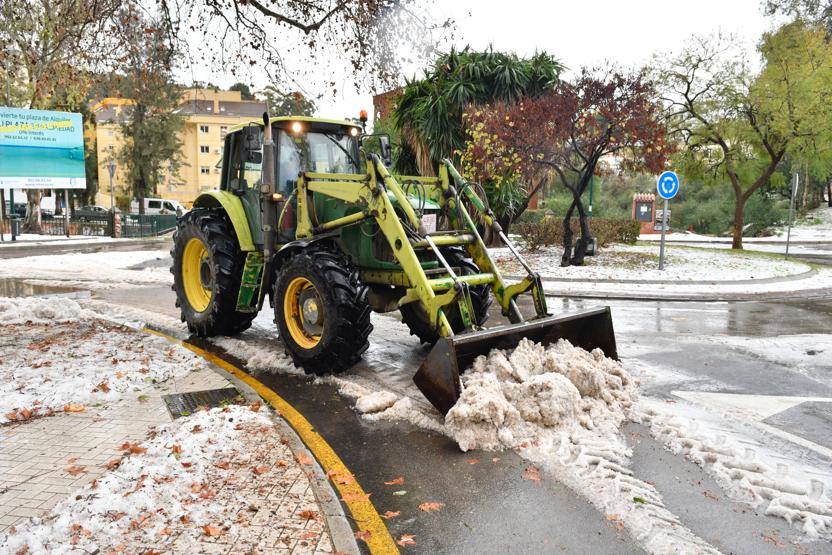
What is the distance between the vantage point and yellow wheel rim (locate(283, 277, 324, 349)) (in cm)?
649

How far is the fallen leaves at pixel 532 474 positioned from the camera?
13.8 ft

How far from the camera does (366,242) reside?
6.95 m

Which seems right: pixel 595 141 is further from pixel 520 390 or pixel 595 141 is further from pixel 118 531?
pixel 118 531

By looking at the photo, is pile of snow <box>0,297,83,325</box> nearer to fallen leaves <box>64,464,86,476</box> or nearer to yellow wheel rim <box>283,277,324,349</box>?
yellow wheel rim <box>283,277,324,349</box>

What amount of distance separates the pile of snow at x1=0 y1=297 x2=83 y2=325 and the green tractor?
1.93 metres

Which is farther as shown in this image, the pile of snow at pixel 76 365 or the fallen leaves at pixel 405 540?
the pile of snow at pixel 76 365

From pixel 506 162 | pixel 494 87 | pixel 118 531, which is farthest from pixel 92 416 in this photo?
pixel 494 87

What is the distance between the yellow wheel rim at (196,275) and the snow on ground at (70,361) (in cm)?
91

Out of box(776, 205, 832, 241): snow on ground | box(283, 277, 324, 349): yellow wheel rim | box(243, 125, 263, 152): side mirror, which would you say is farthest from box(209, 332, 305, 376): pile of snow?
box(776, 205, 832, 241): snow on ground

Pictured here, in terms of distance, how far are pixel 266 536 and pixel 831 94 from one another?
24349 mm

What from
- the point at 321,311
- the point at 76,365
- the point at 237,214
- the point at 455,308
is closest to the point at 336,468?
the point at 321,311

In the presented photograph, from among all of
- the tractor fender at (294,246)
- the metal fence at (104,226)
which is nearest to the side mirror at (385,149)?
the tractor fender at (294,246)

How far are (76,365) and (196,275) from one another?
2.67m

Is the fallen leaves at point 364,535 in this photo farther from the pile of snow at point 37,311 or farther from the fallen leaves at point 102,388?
the pile of snow at point 37,311
